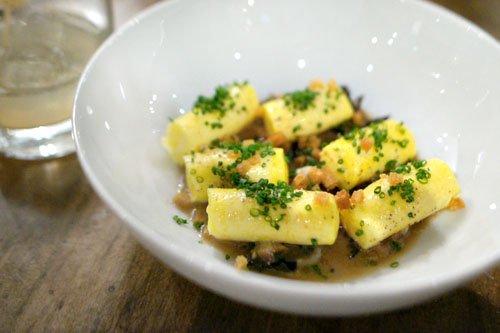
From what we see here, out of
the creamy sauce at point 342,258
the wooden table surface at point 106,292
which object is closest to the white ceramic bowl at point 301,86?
the creamy sauce at point 342,258

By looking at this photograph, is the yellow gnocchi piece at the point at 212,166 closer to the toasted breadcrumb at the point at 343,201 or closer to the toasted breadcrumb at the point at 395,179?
the toasted breadcrumb at the point at 343,201

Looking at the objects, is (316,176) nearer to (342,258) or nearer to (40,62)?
(342,258)

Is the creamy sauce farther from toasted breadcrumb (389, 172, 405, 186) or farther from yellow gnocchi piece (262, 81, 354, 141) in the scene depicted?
yellow gnocchi piece (262, 81, 354, 141)

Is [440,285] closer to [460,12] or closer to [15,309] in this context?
[15,309]

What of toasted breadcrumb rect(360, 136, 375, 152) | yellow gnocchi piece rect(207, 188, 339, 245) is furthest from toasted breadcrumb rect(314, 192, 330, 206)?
toasted breadcrumb rect(360, 136, 375, 152)

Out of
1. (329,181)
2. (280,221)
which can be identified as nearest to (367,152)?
(329,181)

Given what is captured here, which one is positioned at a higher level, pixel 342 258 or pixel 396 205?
pixel 396 205
